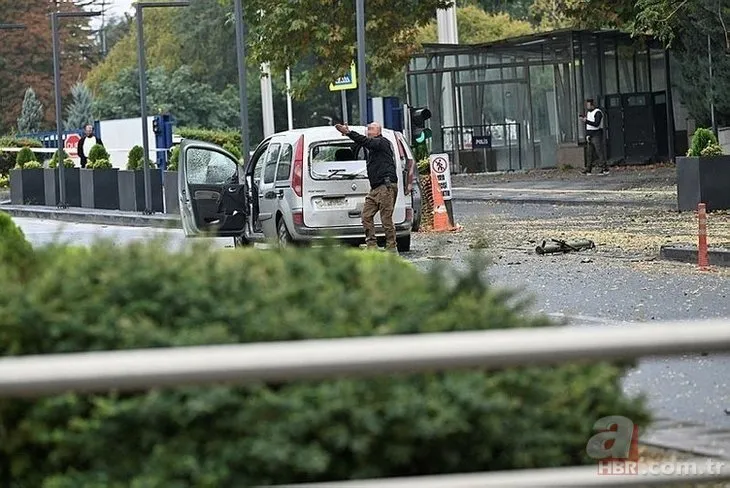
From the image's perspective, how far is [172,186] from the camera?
36.9 m

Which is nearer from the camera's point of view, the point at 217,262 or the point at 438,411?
the point at 438,411

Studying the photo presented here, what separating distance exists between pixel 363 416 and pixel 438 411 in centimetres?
20

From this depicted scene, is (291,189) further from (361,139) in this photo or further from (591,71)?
(591,71)

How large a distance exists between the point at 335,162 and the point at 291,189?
82 cm

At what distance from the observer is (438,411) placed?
4.32m

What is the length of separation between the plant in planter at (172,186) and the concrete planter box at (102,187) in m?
3.70

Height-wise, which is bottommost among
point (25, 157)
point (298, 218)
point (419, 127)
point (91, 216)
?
point (298, 218)

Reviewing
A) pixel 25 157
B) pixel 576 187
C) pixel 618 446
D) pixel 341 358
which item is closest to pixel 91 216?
pixel 576 187

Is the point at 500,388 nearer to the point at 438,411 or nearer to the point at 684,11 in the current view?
the point at 438,411

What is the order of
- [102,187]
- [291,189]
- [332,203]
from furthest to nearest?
1. [102,187]
2. [332,203]
3. [291,189]

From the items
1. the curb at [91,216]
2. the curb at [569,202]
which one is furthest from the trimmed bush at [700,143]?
the curb at [91,216]

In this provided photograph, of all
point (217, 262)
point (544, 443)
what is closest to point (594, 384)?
point (544, 443)

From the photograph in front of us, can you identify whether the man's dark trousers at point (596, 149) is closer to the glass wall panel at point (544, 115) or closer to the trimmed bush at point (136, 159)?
the glass wall panel at point (544, 115)

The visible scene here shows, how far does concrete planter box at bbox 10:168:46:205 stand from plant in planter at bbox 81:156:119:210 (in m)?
3.47
